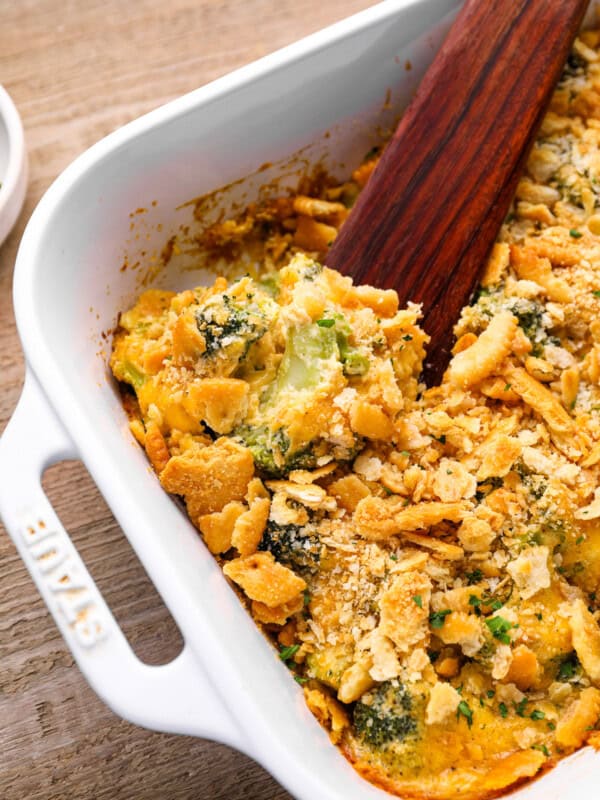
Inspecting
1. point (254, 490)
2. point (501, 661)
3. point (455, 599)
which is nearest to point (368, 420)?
point (254, 490)

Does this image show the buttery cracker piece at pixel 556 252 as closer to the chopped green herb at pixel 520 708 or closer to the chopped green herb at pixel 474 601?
the chopped green herb at pixel 474 601

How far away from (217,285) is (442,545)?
2.03 ft

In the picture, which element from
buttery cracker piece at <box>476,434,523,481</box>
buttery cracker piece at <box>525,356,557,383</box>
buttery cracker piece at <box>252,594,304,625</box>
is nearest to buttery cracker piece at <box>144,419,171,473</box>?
buttery cracker piece at <box>252,594,304,625</box>

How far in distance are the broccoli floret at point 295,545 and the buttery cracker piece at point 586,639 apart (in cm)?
44

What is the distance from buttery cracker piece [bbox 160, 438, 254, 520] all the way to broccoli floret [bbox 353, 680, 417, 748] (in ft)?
1.29

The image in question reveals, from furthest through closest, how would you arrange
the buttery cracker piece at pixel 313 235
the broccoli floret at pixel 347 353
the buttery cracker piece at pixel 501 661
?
the buttery cracker piece at pixel 313 235 → the broccoli floret at pixel 347 353 → the buttery cracker piece at pixel 501 661

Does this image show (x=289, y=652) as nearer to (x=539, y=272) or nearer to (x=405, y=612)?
(x=405, y=612)

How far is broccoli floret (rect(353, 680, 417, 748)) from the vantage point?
1425 millimetres

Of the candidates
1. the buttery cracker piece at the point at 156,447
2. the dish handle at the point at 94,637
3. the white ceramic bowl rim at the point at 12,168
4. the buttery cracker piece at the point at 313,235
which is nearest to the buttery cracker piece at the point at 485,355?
the buttery cracker piece at the point at 313,235

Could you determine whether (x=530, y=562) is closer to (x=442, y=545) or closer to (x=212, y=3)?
(x=442, y=545)

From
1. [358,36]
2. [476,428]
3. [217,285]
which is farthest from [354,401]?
[358,36]

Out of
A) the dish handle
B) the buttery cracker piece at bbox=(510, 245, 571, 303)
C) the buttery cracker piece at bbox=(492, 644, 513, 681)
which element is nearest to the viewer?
the dish handle

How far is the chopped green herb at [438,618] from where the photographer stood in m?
1.46

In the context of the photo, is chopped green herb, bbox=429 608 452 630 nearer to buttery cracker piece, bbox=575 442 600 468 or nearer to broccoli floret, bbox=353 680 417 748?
broccoli floret, bbox=353 680 417 748
